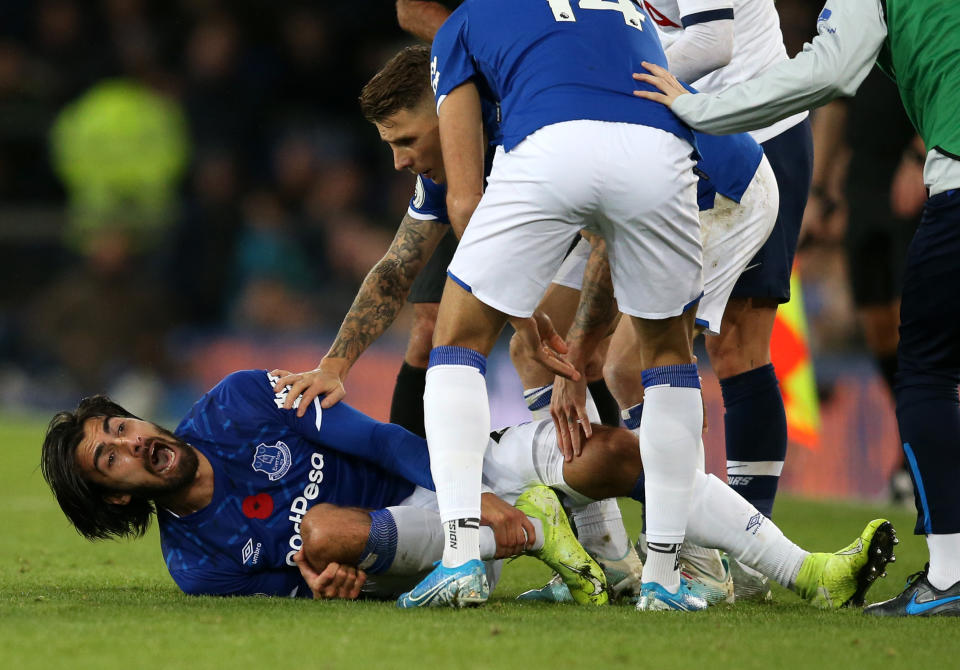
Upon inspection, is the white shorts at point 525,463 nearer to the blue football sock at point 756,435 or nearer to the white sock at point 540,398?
the white sock at point 540,398

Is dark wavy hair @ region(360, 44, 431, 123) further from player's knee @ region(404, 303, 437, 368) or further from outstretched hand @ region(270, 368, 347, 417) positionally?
player's knee @ region(404, 303, 437, 368)

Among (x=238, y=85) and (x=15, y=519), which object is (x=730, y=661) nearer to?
(x=15, y=519)

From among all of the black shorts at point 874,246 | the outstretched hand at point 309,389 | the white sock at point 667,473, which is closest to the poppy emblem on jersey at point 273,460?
the outstretched hand at point 309,389

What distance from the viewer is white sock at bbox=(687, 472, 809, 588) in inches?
132

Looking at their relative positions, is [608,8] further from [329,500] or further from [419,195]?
[329,500]

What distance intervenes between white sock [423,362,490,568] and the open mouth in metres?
0.76

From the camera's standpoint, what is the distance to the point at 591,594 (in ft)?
11.2

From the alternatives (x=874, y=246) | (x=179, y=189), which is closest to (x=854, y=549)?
(x=874, y=246)

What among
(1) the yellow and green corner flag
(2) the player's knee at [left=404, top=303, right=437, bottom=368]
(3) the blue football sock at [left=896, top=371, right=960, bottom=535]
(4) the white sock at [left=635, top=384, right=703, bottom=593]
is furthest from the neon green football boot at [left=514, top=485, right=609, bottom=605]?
(1) the yellow and green corner flag

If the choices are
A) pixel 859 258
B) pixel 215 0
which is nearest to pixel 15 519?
pixel 859 258

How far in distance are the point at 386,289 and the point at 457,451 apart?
3.29ft

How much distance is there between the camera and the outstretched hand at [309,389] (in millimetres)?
3516

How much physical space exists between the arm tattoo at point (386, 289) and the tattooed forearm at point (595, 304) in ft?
2.25

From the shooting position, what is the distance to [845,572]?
3355 mm
